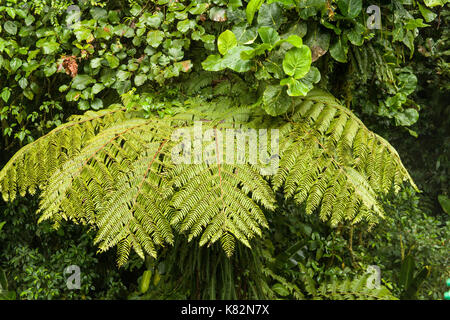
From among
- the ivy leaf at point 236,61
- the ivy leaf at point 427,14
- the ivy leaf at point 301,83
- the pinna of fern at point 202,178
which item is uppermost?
the ivy leaf at point 427,14

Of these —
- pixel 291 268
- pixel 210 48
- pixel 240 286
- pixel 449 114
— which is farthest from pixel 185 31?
pixel 449 114

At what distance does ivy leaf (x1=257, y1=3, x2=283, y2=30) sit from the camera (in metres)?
1.25

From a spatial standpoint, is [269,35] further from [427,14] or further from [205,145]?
[427,14]

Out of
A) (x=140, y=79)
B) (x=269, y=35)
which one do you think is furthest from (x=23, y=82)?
(x=269, y=35)

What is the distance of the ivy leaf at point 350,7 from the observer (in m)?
1.24

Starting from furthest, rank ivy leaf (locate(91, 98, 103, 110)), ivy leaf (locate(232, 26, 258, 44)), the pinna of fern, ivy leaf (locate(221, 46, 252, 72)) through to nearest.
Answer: ivy leaf (locate(91, 98, 103, 110)) → ivy leaf (locate(232, 26, 258, 44)) → ivy leaf (locate(221, 46, 252, 72)) → the pinna of fern

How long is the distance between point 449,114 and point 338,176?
2414mm

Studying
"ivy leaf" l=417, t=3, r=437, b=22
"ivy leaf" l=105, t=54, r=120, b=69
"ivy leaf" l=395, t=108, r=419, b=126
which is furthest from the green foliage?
"ivy leaf" l=417, t=3, r=437, b=22

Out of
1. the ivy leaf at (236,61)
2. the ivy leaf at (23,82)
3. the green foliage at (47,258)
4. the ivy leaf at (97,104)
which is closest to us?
the ivy leaf at (236,61)

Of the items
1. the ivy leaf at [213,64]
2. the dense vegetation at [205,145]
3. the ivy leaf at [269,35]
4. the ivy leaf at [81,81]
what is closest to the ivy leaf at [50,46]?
the dense vegetation at [205,145]

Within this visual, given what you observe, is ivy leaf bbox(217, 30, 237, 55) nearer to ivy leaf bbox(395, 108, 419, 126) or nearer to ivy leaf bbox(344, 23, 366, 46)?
ivy leaf bbox(344, 23, 366, 46)

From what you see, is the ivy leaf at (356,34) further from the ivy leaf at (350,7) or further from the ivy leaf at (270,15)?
the ivy leaf at (270,15)

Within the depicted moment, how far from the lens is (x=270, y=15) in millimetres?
1249

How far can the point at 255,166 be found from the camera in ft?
3.89
